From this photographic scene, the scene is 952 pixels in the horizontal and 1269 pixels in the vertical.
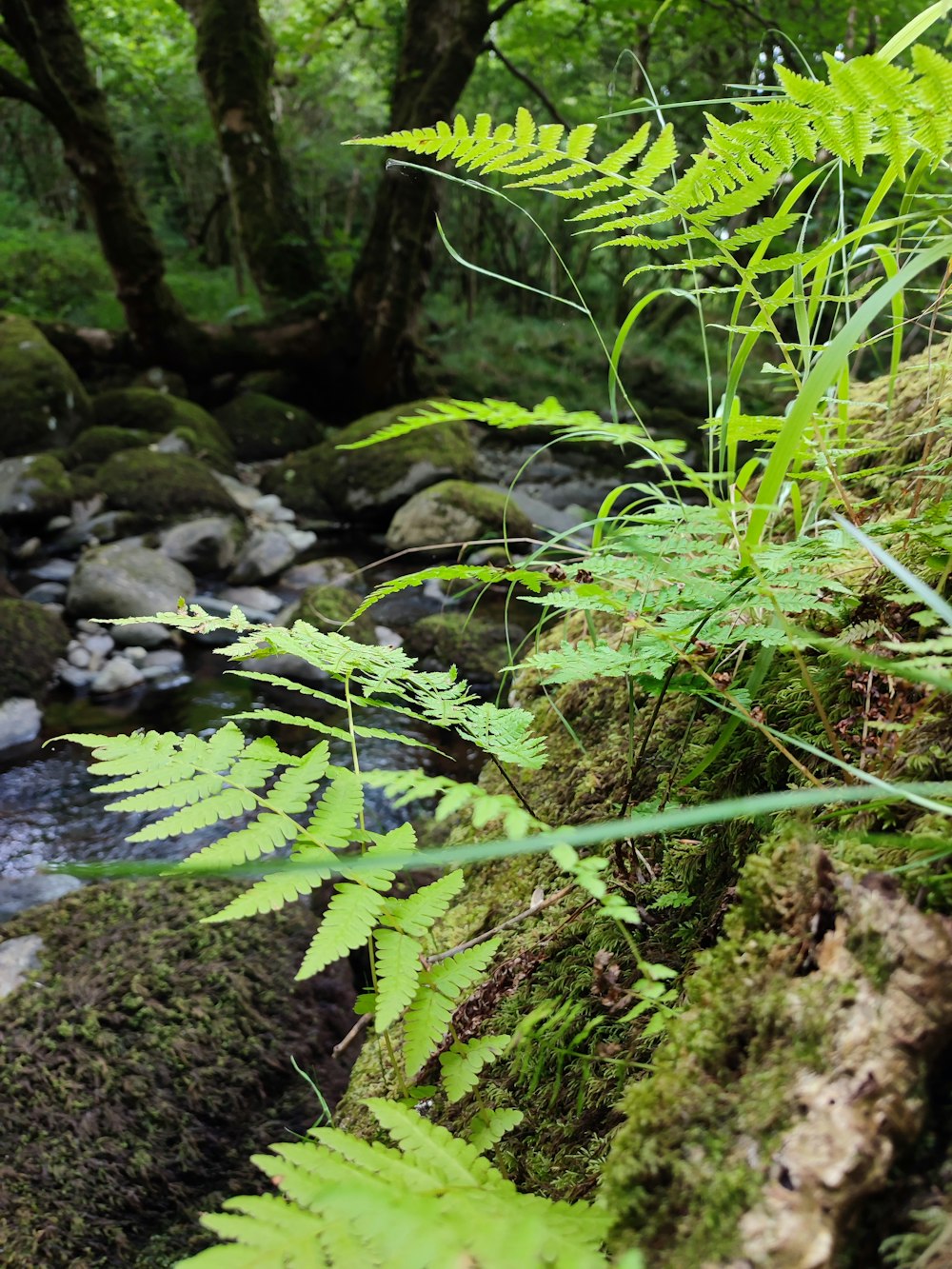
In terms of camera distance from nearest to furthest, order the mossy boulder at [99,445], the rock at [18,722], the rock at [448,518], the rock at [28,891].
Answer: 1. the rock at [28,891]
2. the rock at [18,722]
3. the rock at [448,518]
4. the mossy boulder at [99,445]

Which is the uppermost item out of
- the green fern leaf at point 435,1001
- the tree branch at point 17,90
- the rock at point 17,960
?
the tree branch at point 17,90

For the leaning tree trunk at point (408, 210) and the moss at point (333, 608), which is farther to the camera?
the leaning tree trunk at point (408, 210)

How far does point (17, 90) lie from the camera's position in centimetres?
733

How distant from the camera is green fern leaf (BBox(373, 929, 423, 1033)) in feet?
2.51

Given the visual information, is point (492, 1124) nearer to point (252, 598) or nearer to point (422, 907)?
point (422, 907)

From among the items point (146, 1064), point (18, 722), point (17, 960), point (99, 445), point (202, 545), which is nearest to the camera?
point (146, 1064)

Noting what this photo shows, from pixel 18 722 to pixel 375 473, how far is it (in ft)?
15.5

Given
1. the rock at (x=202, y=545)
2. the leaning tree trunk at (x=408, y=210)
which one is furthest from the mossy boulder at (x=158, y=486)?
the leaning tree trunk at (x=408, y=210)

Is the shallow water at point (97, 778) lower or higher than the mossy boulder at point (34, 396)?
lower

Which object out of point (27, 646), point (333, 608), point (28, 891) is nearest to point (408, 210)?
point (333, 608)

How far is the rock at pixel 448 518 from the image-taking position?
267 inches

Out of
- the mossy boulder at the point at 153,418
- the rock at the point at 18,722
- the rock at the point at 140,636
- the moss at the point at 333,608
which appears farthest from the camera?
the mossy boulder at the point at 153,418

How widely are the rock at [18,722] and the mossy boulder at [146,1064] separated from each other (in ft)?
8.05

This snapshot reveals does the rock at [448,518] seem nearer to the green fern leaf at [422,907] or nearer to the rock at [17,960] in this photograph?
the rock at [17,960]
